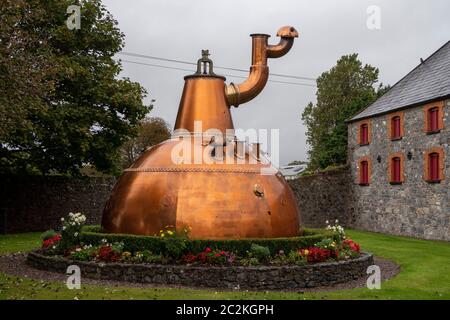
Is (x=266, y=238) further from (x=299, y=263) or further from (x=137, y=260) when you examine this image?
(x=137, y=260)

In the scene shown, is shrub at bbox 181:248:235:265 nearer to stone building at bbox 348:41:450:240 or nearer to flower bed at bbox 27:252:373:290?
flower bed at bbox 27:252:373:290

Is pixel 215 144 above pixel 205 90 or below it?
below

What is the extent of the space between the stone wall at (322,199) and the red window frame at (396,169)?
4.81 m

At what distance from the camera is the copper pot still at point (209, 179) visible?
14.9 metres

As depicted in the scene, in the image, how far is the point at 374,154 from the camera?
35.2 m

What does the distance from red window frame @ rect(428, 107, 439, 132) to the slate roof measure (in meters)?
0.58

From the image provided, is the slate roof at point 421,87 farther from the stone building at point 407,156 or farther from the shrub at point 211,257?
the shrub at point 211,257

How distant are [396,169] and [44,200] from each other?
18.9 meters

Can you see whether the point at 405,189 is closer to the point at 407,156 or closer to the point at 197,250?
the point at 407,156

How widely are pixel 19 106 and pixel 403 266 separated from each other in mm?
11731

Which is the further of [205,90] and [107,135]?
[107,135]

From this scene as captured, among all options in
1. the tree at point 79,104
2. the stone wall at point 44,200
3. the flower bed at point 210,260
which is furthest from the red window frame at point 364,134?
the flower bed at point 210,260

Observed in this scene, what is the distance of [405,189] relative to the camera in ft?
105
